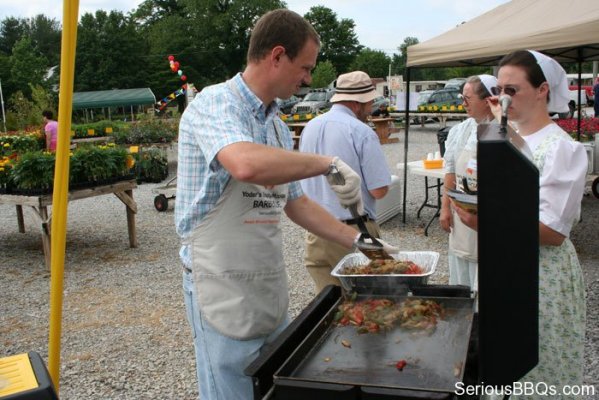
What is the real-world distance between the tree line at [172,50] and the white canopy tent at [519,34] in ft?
145

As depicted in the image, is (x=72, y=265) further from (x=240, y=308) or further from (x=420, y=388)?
(x=420, y=388)

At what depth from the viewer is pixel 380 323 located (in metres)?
1.88

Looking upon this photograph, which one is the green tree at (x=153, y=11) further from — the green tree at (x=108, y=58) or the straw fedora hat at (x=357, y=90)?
the straw fedora hat at (x=357, y=90)

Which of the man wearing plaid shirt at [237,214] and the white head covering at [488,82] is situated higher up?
the white head covering at [488,82]

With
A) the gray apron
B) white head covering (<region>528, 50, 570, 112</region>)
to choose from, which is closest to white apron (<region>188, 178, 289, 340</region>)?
the gray apron

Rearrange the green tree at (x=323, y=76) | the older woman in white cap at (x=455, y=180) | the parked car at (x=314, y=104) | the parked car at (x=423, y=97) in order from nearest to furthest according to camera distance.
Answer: the older woman in white cap at (x=455, y=180)
the parked car at (x=423, y=97)
the parked car at (x=314, y=104)
the green tree at (x=323, y=76)

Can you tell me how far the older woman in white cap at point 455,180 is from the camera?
132 inches

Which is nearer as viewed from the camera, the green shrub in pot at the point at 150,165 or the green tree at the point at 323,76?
the green shrub in pot at the point at 150,165

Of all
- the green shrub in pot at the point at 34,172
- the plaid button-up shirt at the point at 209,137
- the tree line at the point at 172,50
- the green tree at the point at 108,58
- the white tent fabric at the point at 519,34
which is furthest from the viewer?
the green tree at the point at 108,58

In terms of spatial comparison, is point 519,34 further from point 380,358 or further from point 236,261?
point 380,358

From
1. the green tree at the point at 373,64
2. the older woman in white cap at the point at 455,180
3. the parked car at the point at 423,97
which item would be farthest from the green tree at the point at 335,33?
the older woman in white cap at the point at 455,180

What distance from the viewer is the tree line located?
5297 centimetres

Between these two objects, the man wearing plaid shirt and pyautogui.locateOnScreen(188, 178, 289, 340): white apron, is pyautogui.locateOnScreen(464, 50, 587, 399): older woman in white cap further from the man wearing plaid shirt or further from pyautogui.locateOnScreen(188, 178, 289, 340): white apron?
pyautogui.locateOnScreen(188, 178, 289, 340): white apron

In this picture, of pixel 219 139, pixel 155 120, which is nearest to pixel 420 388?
pixel 219 139
